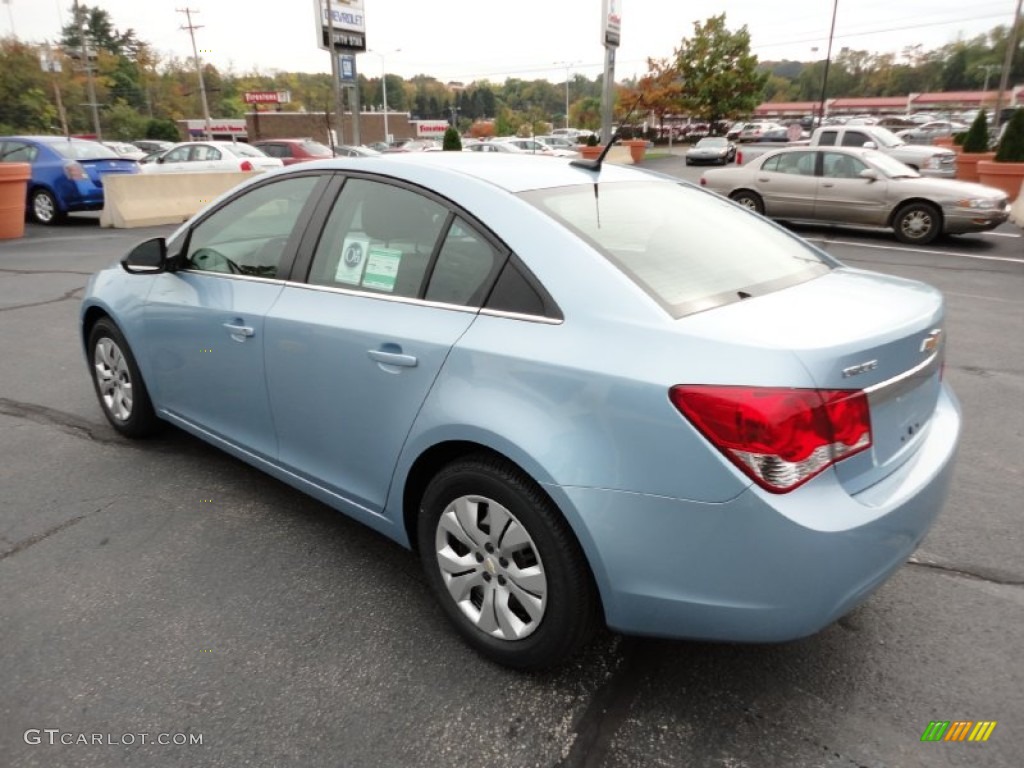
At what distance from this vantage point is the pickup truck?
54.0ft

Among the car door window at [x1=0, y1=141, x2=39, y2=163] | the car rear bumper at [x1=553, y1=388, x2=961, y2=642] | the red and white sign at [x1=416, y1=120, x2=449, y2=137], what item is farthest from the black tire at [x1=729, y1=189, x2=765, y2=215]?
the red and white sign at [x1=416, y1=120, x2=449, y2=137]

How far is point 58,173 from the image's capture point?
14.0 meters

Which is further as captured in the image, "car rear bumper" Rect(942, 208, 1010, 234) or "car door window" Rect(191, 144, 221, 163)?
"car door window" Rect(191, 144, 221, 163)

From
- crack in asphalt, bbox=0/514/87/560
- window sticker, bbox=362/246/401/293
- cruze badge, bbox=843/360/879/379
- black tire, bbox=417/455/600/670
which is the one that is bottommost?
crack in asphalt, bbox=0/514/87/560

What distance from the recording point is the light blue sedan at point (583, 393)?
72.6 inches

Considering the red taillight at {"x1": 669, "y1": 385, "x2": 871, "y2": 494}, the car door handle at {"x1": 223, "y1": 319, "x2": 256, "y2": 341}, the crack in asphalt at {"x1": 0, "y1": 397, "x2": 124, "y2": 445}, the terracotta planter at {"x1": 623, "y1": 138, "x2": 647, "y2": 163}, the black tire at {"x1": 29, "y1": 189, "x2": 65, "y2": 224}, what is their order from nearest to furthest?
the red taillight at {"x1": 669, "y1": 385, "x2": 871, "y2": 494}
the car door handle at {"x1": 223, "y1": 319, "x2": 256, "y2": 341}
the crack in asphalt at {"x1": 0, "y1": 397, "x2": 124, "y2": 445}
the black tire at {"x1": 29, "y1": 189, "x2": 65, "y2": 224}
the terracotta planter at {"x1": 623, "y1": 138, "x2": 647, "y2": 163}

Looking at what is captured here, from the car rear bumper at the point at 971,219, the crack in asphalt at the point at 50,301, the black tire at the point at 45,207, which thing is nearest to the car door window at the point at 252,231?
the crack in asphalt at the point at 50,301

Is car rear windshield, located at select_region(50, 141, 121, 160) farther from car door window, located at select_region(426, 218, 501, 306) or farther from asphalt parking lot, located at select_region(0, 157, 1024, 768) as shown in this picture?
car door window, located at select_region(426, 218, 501, 306)

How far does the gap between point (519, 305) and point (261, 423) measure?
145 centimetres

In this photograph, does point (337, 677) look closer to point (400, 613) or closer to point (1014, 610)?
point (400, 613)

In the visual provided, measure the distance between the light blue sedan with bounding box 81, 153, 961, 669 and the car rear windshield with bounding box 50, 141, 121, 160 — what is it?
541 inches

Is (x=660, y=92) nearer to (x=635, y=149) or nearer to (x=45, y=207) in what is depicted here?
(x=635, y=149)

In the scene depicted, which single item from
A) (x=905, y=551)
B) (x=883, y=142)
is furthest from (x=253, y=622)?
(x=883, y=142)

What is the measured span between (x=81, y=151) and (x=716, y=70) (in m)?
48.0
